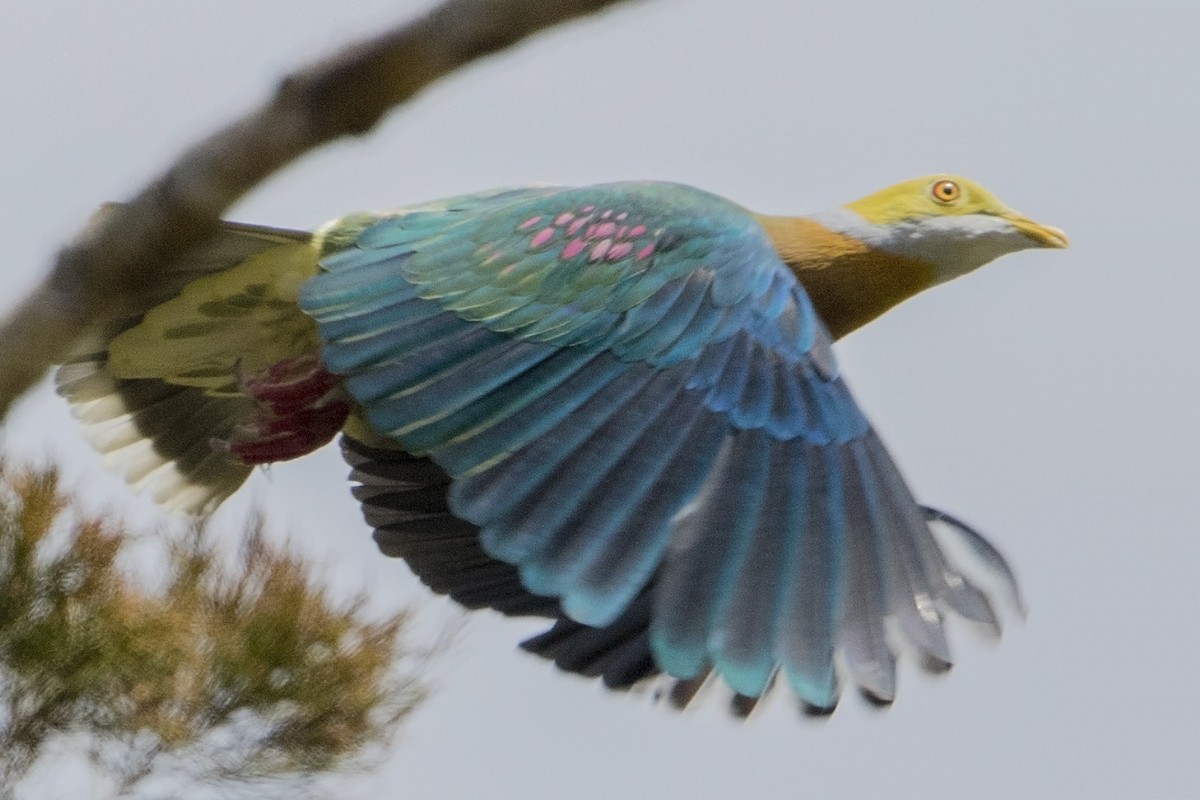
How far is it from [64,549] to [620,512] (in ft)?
2.88

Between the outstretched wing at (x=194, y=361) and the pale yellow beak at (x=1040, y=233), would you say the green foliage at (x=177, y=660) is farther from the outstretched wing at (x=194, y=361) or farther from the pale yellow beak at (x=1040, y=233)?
the pale yellow beak at (x=1040, y=233)

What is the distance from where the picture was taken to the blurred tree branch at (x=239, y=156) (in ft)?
5.82

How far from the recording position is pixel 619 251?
11.1 ft

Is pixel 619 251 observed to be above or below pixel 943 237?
above

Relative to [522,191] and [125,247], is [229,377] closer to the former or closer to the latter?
[522,191]

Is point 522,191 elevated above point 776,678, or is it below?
above

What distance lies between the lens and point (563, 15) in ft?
5.66

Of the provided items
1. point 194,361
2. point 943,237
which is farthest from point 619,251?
point 194,361

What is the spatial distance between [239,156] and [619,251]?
4.93ft

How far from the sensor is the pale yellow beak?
3.96 metres

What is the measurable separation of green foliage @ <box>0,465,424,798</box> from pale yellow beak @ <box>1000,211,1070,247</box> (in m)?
1.70

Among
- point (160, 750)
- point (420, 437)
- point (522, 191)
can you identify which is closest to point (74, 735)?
point (160, 750)

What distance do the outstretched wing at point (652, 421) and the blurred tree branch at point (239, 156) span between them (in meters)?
0.90

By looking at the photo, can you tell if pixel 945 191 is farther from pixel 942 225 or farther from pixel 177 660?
pixel 177 660
